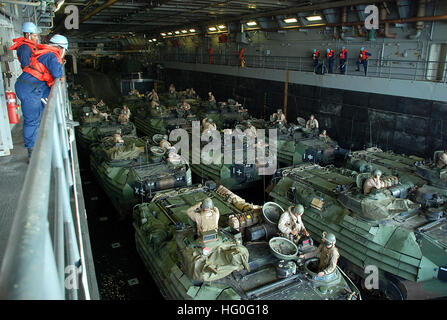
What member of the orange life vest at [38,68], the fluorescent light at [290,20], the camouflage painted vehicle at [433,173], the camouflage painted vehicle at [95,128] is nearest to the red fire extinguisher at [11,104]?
the orange life vest at [38,68]

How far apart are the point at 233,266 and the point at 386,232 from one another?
4.68m

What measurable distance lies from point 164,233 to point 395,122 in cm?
1347

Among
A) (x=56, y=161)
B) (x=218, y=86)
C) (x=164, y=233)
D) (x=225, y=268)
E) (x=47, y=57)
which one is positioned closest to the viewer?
(x=56, y=161)

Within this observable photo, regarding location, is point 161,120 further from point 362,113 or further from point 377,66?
point 377,66

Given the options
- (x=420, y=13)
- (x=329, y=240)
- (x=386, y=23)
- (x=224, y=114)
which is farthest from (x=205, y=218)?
(x=224, y=114)

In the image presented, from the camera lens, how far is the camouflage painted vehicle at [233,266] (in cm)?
803

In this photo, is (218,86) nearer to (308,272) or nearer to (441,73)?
(441,73)

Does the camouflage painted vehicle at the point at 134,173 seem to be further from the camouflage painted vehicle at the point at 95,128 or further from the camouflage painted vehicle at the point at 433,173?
the camouflage painted vehicle at the point at 433,173

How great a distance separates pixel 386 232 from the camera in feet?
33.7

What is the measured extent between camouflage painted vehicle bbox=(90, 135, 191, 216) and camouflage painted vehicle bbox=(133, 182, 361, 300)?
329 cm

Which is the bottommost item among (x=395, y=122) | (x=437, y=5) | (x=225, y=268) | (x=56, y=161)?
(x=225, y=268)

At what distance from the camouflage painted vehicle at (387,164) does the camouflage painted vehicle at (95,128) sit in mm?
11023
